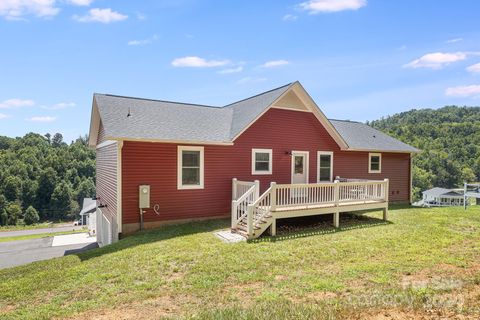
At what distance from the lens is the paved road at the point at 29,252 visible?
58.3 ft

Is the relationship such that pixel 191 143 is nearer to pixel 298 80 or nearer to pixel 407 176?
pixel 298 80

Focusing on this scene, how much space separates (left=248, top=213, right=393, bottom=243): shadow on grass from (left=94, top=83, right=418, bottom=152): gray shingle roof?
426 centimetres

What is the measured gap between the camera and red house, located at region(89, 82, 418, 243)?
9711 mm

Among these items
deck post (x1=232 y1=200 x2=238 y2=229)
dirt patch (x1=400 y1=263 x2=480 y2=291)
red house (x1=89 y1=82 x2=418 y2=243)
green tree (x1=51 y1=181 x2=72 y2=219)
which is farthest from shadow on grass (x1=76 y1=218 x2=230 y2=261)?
green tree (x1=51 y1=181 x2=72 y2=219)

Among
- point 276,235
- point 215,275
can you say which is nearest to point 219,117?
point 276,235

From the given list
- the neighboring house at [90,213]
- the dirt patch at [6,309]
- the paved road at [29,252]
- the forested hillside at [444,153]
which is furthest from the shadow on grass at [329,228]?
the forested hillside at [444,153]

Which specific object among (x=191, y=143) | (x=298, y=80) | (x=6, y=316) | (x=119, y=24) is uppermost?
(x=119, y=24)

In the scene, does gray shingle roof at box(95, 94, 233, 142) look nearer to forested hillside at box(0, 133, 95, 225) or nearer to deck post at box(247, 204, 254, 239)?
deck post at box(247, 204, 254, 239)

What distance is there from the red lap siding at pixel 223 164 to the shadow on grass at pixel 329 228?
9.41 feet

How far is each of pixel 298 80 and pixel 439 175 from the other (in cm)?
5890

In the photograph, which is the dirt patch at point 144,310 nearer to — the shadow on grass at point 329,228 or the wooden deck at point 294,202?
the shadow on grass at point 329,228

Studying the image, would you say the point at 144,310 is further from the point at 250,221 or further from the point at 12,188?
the point at 12,188

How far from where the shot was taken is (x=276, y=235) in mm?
9000

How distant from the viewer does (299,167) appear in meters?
13.5
